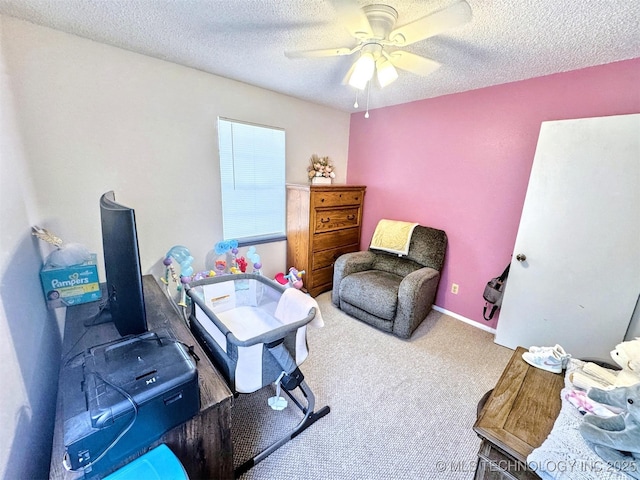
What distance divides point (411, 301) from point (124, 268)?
208cm

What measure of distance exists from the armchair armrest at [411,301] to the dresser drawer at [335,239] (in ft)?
3.38

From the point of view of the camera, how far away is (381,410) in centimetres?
170

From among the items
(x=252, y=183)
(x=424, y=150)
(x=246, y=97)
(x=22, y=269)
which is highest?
(x=246, y=97)

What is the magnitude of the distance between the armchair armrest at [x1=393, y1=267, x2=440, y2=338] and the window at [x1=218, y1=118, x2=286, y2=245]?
1574 millimetres

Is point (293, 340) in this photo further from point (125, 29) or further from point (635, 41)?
point (635, 41)

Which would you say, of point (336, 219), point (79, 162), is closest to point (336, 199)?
point (336, 219)

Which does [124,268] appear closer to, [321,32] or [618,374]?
[321,32]

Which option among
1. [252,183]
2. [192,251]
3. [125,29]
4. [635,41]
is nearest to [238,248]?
[192,251]

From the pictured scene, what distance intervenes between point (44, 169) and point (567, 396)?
315cm

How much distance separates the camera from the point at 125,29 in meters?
1.62

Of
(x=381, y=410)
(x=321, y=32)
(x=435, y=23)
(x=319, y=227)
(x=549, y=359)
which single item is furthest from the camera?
(x=319, y=227)

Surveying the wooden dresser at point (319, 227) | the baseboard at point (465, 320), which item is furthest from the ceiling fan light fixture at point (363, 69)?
the baseboard at point (465, 320)

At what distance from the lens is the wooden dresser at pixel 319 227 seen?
288cm

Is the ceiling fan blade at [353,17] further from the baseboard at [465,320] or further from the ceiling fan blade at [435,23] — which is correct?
the baseboard at [465,320]
